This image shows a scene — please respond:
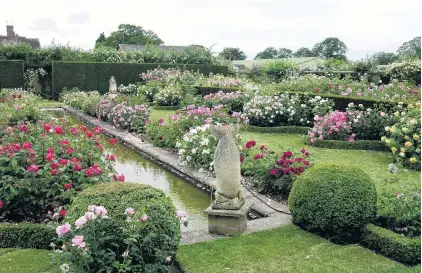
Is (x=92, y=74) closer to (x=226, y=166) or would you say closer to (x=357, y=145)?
(x=357, y=145)

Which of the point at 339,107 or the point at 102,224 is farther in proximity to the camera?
the point at 339,107

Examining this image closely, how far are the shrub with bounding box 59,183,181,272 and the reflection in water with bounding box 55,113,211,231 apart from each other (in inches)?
80.2

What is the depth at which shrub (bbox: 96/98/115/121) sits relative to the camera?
16064 mm

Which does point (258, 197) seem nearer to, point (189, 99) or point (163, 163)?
point (163, 163)

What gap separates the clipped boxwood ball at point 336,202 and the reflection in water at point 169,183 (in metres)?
1.47

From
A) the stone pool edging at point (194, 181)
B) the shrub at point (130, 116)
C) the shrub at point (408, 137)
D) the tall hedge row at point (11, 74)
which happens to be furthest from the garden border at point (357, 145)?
the tall hedge row at point (11, 74)

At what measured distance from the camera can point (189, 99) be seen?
17969 mm

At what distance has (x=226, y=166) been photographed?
16.6 ft

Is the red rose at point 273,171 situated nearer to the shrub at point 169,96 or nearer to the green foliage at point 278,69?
the shrub at point 169,96

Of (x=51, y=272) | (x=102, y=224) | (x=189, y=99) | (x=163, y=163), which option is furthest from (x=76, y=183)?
(x=189, y=99)

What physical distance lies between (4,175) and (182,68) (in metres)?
25.1

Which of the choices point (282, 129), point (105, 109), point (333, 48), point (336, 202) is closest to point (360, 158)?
point (282, 129)

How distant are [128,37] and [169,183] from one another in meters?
67.9

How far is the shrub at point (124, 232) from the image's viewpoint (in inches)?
136
